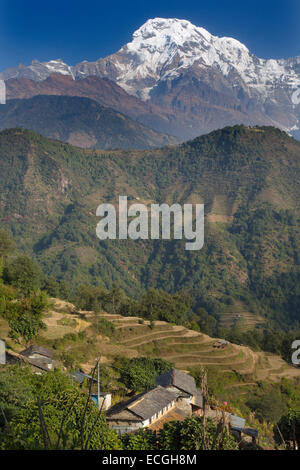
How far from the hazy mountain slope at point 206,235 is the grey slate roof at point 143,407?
89.7 meters

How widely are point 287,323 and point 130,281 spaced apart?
5307 centimetres

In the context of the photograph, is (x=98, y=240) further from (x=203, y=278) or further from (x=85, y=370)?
(x=85, y=370)

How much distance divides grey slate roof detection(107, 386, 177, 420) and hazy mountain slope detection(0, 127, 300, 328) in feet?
294

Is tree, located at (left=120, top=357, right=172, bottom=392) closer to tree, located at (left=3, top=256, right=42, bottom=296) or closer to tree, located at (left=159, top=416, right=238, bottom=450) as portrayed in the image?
tree, located at (left=3, top=256, right=42, bottom=296)

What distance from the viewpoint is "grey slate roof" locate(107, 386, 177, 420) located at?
19.4 m

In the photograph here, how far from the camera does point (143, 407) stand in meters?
20.4

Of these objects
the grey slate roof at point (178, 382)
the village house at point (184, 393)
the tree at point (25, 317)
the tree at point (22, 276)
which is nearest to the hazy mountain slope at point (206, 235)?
the tree at point (22, 276)

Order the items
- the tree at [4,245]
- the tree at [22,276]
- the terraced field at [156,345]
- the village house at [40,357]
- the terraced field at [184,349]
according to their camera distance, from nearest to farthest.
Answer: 1. the village house at [40,357]
2. the tree at [22,276]
3. the terraced field at [156,345]
4. the terraced field at [184,349]
5. the tree at [4,245]

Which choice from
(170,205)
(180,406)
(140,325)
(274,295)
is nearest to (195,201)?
(170,205)

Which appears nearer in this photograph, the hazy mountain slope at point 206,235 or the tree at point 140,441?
the tree at point 140,441

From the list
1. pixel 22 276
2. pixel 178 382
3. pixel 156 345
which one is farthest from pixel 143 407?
pixel 156 345

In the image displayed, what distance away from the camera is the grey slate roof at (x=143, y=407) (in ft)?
63.7

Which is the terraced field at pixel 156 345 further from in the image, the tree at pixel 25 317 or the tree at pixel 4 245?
the tree at pixel 4 245

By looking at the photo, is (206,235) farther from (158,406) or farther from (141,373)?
(158,406)
